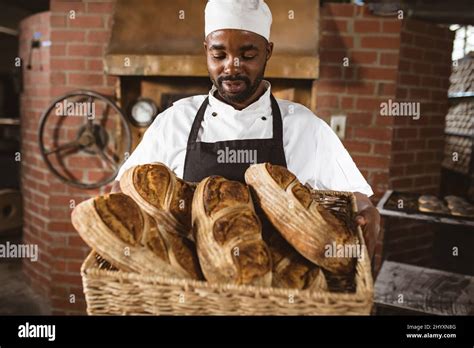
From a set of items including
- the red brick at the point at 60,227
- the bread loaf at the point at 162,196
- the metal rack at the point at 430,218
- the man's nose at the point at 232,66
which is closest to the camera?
the bread loaf at the point at 162,196

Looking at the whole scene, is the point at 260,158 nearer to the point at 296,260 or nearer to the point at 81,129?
the point at 296,260

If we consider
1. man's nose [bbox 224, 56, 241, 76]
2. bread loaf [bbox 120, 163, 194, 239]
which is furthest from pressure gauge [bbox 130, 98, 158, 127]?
bread loaf [bbox 120, 163, 194, 239]

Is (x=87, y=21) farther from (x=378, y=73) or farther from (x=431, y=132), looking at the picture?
(x=431, y=132)

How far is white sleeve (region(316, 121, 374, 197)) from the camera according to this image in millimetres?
1495

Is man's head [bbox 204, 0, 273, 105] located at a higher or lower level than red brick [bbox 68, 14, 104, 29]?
lower

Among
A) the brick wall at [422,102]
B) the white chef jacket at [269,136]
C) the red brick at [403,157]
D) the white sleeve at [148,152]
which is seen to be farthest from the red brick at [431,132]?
the white sleeve at [148,152]

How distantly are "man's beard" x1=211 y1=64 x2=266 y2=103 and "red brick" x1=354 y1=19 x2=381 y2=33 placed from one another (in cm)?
103

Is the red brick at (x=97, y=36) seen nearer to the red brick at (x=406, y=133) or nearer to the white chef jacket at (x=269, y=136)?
the white chef jacket at (x=269, y=136)

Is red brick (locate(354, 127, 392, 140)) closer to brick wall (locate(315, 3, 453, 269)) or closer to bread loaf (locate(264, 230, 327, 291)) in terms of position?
brick wall (locate(315, 3, 453, 269))

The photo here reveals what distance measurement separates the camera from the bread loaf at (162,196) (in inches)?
39.2
